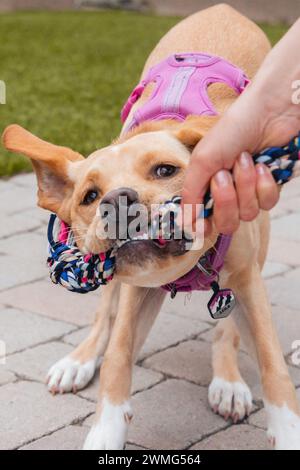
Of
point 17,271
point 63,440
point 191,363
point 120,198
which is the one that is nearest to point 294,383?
point 191,363

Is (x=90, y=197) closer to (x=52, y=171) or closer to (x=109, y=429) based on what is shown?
(x=52, y=171)

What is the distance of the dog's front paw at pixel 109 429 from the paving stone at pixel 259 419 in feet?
1.73

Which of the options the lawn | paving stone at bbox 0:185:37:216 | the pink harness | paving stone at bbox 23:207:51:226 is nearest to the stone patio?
paving stone at bbox 23:207:51:226

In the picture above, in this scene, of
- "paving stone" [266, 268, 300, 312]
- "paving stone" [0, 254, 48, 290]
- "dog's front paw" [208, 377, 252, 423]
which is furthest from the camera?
"paving stone" [0, 254, 48, 290]

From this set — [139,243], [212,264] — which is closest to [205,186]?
[139,243]

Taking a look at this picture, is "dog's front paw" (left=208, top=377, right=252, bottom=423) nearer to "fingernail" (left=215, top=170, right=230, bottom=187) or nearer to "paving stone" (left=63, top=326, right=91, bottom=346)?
"paving stone" (left=63, top=326, right=91, bottom=346)

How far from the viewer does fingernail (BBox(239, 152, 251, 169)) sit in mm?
2046

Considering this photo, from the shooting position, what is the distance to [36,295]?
4.17m

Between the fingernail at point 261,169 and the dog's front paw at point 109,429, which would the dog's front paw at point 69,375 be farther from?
the fingernail at point 261,169

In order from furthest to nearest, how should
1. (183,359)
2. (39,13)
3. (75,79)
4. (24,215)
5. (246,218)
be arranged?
(39,13) < (75,79) < (24,215) < (183,359) < (246,218)

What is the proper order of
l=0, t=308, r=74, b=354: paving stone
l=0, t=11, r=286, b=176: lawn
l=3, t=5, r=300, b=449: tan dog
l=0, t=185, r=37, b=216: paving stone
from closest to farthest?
l=3, t=5, r=300, b=449: tan dog
l=0, t=308, r=74, b=354: paving stone
l=0, t=185, r=37, b=216: paving stone
l=0, t=11, r=286, b=176: lawn

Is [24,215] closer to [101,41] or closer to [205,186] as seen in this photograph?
[205,186]

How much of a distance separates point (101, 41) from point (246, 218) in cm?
1151

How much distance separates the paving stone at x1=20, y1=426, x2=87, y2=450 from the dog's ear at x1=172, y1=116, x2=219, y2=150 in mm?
1035
